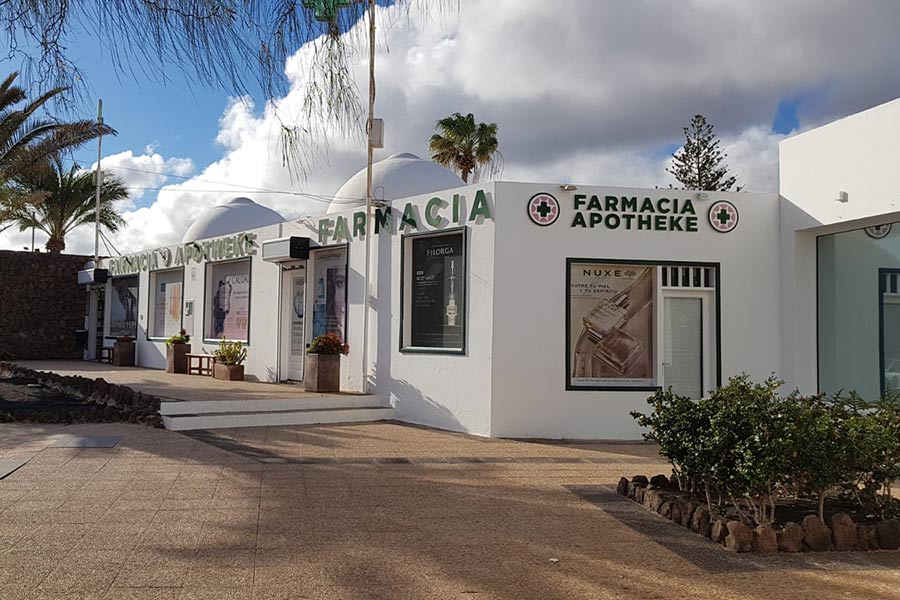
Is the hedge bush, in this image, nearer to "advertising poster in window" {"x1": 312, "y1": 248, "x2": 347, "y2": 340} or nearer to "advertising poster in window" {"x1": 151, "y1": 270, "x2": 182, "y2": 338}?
"advertising poster in window" {"x1": 312, "y1": 248, "x2": 347, "y2": 340}

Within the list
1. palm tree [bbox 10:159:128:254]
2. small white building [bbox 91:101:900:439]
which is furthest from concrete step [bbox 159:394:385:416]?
palm tree [bbox 10:159:128:254]

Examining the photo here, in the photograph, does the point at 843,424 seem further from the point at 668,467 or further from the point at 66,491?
the point at 66,491

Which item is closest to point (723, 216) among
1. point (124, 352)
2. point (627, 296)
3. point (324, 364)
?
point (627, 296)

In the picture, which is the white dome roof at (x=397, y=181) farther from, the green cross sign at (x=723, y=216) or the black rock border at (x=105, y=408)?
the green cross sign at (x=723, y=216)

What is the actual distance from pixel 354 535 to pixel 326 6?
152 inches

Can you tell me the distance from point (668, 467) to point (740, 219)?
4.61m

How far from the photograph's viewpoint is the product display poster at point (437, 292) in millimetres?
12688

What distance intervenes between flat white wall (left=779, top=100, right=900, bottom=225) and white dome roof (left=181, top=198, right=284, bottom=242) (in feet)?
51.9

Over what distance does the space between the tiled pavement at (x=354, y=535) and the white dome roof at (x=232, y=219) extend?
14740 millimetres

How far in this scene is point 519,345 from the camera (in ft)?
39.0

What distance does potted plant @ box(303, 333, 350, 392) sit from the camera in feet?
46.5

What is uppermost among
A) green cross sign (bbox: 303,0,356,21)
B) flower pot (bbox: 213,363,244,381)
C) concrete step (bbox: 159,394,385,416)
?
green cross sign (bbox: 303,0,356,21)

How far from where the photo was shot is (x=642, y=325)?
1241 centimetres

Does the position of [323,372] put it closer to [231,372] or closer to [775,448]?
[231,372]
